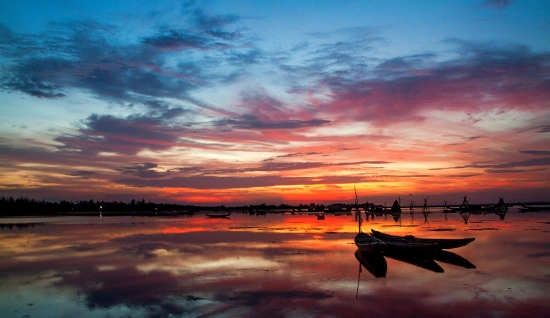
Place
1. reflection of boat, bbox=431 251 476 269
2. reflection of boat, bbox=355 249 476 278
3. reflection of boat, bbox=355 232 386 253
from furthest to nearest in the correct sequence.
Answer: reflection of boat, bbox=355 232 386 253, reflection of boat, bbox=431 251 476 269, reflection of boat, bbox=355 249 476 278

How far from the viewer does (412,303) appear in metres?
12.9

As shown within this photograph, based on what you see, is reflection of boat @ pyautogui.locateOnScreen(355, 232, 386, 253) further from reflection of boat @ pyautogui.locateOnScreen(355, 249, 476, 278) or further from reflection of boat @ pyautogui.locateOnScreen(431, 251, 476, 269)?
reflection of boat @ pyautogui.locateOnScreen(431, 251, 476, 269)

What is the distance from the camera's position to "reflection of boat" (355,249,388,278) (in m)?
18.1

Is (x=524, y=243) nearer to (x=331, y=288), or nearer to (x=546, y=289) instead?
(x=546, y=289)

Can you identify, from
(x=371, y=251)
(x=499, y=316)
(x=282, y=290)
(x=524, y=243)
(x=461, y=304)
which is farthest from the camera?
(x=524, y=243)

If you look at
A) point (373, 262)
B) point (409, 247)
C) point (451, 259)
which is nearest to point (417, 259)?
point (409, 247)

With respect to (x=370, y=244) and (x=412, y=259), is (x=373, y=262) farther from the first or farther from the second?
(x=412, y=259)

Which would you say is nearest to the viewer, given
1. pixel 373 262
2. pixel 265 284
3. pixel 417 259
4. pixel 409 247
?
pixel 265 284

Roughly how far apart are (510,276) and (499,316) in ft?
21.7

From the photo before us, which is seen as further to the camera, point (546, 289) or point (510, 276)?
point (510, 276)

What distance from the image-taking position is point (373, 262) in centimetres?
2030

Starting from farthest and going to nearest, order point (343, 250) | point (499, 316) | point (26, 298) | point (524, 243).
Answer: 1. point (524, 243)
2. point (343, 250)
3. point (26, 298)
4. point (499, 316)

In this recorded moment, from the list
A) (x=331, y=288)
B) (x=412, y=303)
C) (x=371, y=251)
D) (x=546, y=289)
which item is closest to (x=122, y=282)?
(x=331, y=288)

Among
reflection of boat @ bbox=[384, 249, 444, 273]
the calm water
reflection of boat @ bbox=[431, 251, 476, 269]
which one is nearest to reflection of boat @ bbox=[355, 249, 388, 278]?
the calm water
